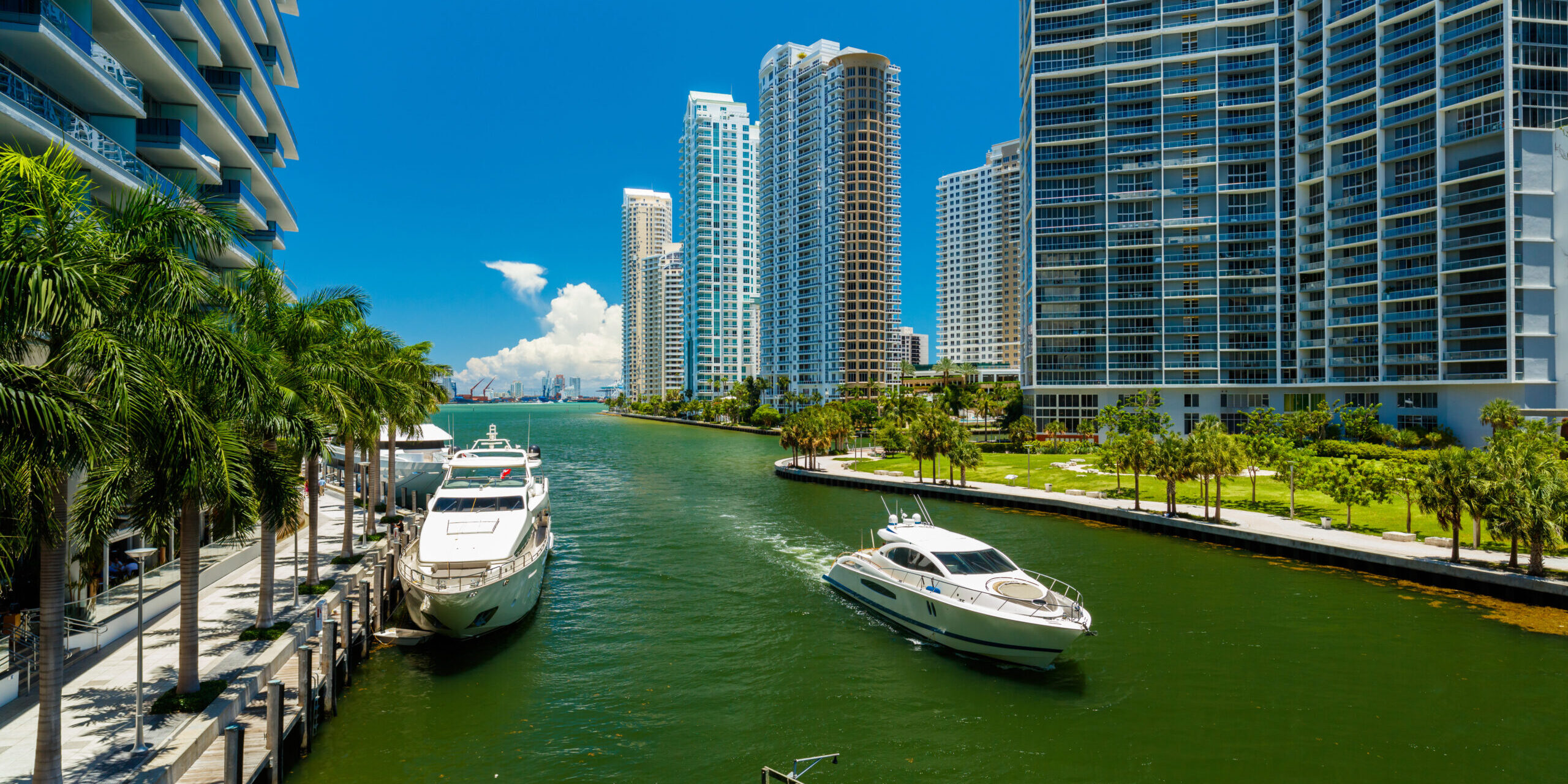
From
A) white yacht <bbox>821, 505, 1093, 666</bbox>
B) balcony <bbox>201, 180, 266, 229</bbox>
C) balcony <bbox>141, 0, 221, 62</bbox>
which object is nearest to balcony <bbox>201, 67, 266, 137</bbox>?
balcony <bbox>141, 0, 221, 62</bbox>

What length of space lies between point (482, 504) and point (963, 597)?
2042cm

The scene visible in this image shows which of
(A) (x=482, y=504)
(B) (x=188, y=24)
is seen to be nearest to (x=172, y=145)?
(B) (x=188, y=24)

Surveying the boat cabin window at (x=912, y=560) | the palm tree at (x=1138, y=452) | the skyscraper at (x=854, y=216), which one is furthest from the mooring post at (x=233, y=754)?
the skyscraper at (x=854, y=216)

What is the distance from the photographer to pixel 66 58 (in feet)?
74.6

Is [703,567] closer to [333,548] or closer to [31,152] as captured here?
[333,548]

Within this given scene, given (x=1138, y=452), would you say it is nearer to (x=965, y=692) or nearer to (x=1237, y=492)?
(x=1237, y=492)

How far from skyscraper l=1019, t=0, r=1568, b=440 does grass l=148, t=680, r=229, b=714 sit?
98.4 metres

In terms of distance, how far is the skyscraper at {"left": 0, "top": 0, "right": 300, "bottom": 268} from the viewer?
21.3m

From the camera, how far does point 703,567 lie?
38.0 m

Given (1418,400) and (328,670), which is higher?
(1418,400)

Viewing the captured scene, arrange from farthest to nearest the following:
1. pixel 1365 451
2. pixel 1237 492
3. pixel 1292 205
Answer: pixel 1292 205
pixel 1365 451
pixel 1237 492

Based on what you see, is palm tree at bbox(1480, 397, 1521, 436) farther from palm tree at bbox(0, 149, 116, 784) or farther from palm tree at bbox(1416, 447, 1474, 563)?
palm tree at bbox(0, 149, 116, 784)

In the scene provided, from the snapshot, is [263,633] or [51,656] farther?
[263,633]

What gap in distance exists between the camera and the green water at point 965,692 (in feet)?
59.2
